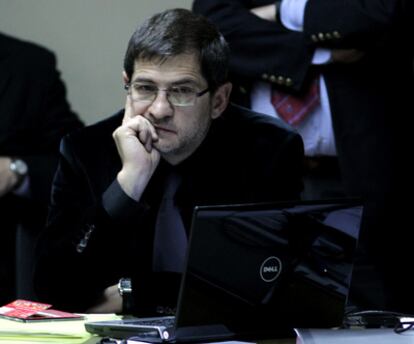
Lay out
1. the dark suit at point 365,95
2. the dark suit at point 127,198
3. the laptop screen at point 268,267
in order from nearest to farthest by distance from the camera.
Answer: the laptop screen at point 268,267
the dark suit at point 127,198
the dark suit at point 365,95

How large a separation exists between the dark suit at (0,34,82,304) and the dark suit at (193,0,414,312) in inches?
39.0

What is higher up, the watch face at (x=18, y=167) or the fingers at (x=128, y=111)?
the fingers at (x=128, y=111)

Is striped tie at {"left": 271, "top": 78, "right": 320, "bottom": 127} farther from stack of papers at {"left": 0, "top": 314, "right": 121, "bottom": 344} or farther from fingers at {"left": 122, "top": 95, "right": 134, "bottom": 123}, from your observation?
stack of papers at {"left": 0, "top": 314, "right": 121, "bottom": 344}

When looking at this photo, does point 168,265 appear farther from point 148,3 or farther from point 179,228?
point 148,3

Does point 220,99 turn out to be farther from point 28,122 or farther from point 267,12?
point 28,122

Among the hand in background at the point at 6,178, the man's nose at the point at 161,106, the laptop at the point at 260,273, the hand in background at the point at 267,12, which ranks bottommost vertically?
the hand in background at the point at 6,178

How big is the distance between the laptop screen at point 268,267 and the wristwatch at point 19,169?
2087 mm

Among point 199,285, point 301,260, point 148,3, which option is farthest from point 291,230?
point 148,3

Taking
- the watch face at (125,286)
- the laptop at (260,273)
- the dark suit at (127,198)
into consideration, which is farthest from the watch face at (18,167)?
the laptop at (260,273)

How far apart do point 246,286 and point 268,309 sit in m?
0.09

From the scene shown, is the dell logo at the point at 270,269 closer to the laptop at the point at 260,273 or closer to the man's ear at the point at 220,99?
the laptop at the point at 260,273

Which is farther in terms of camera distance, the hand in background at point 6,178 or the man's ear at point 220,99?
the hand in background at point 6,178

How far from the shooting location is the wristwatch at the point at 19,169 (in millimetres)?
4133

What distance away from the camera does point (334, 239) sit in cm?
228
